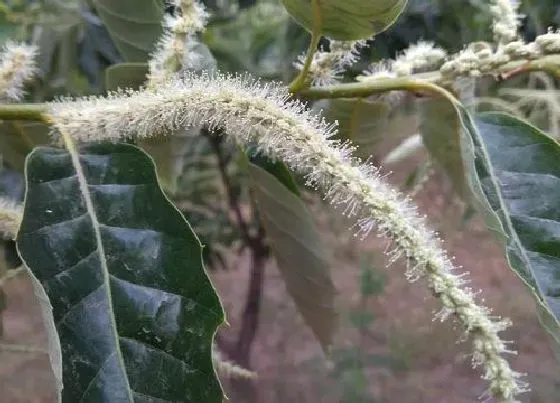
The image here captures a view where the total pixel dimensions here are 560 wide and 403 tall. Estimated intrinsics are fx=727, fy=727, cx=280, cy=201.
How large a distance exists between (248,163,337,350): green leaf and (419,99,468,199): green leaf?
174mm

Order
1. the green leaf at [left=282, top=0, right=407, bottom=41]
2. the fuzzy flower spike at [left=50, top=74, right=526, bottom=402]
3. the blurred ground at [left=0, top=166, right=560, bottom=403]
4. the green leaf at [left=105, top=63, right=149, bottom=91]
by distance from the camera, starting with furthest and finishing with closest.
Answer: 1. the blurred ground at [left=0, top=166, right=560, bottom=403]
2. the green leaf at [left=105, top=63, right=149, bottom=91]
3. the green leaf at [left=282, top=0, right=407, bottom=41]
4. the fuzzy flower spike at [left=50, top=74, right=526, bottom=402]

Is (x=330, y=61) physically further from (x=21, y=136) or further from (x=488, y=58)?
(x=21, y=136)

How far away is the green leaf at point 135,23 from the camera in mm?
742

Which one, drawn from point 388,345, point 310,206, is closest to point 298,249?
point 310,206

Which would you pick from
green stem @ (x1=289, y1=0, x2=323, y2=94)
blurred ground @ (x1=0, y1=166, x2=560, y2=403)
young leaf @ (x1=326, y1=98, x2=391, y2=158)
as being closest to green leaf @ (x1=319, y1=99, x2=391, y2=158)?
young leaf @ (x1=326, y1=98, x2=391, y2=158)

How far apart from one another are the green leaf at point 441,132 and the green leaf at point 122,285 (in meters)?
0.39

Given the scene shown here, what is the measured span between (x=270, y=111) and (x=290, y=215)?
325 mm

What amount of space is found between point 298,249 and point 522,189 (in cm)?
31

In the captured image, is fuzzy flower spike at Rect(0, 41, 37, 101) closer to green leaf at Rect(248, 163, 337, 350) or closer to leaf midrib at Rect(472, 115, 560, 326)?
green leaf at Rect(248, 163, 337, 350)

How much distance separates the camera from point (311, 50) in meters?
0.58

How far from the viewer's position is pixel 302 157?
48cm

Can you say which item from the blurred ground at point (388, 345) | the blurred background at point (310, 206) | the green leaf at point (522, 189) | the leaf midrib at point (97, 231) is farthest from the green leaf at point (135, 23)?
Answer: the blurred ground at point (388, 345)

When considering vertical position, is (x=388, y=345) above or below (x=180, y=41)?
below

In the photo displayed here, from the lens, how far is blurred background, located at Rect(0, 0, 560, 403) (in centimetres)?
81
